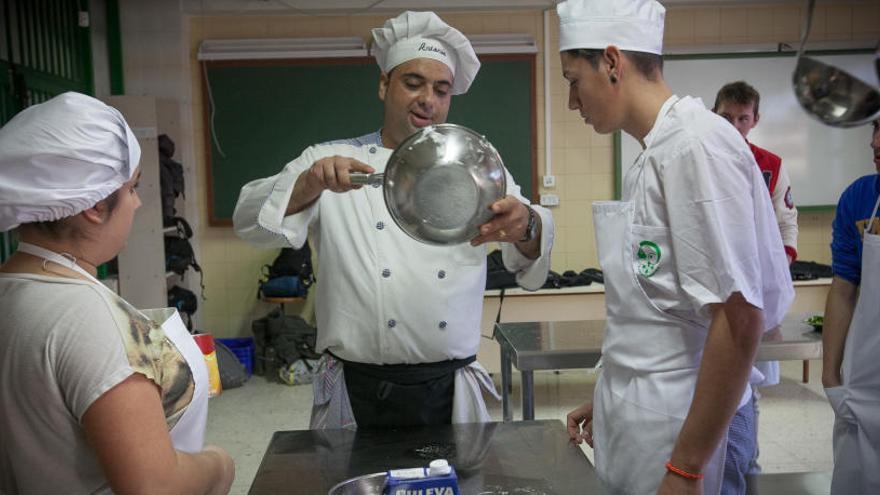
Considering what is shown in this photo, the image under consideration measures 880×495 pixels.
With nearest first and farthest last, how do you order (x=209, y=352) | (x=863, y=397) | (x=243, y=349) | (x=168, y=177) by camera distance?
(x=209, y=352)
(x=863, y=397)
(x=168, y=177)
(x=243, y=349)

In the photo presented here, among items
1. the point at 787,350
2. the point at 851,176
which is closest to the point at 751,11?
the point at 851,176

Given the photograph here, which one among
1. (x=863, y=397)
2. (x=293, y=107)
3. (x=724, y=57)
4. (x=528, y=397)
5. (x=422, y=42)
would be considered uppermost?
(x=724, y=57)

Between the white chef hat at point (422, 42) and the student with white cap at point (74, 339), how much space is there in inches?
30.4

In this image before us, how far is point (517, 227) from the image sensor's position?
1.33m

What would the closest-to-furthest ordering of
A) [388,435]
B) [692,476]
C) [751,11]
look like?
[692,476] < [388,435] < [751,11]

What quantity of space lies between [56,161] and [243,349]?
377 cm

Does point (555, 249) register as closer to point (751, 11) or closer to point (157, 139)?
point (751, 11)

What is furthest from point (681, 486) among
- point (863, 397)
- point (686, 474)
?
point (863, 397)

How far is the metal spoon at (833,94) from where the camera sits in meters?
0.75

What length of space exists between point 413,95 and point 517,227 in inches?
20.3

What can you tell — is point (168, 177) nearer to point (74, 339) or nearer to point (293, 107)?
point (293, 107)

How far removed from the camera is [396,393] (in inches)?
63.4

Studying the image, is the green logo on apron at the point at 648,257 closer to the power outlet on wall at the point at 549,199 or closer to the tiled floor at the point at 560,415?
the tiled floor at the point at 560,415

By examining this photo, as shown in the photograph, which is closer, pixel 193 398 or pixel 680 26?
pixel 193 398
